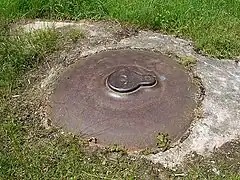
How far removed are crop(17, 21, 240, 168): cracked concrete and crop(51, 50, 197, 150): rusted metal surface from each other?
0.41 ft

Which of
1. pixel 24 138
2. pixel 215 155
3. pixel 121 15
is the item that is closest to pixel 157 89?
pixel 215 155

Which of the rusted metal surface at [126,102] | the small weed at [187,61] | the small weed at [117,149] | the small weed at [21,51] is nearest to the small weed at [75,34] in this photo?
the small weed at [21,51]

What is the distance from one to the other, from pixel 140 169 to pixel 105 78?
807mm

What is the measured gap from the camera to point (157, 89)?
3678mm

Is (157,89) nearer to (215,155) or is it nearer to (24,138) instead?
(215,155)

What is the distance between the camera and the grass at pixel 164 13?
15.4 feet

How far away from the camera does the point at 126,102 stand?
359 centimetres

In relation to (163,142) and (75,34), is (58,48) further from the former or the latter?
(163,142)

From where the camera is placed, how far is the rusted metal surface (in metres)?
3.46

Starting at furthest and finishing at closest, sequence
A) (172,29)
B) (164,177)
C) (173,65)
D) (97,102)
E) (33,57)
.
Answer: (172,29) < (33,57) < (173,65) < (97,102) < (164,177)

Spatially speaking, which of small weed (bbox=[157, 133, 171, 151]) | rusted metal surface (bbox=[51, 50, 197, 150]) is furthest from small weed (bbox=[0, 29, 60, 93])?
small weed (bbox=[157, 133, 171, 151])

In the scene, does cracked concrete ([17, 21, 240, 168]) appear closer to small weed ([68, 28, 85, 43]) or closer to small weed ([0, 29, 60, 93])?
small weed ([68, 28, 85, 43])

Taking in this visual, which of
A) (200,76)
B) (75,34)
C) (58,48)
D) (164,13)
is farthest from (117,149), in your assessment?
(164,13)

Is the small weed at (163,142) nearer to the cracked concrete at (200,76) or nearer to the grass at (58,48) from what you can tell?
the cracked concrete at (200,76)
